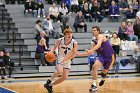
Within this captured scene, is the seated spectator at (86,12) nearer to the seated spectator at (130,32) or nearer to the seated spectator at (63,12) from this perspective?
the seated spectator at (63,12)

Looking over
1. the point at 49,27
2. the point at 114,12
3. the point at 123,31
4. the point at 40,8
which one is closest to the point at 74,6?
the point at 40,8

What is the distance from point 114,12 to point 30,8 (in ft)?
16.0

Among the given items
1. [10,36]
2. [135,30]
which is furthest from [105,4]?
[10,36]

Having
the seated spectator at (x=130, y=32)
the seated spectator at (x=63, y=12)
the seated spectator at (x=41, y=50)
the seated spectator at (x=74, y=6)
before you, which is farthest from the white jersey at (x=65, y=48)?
the seated spectator at (x=74, y=6)

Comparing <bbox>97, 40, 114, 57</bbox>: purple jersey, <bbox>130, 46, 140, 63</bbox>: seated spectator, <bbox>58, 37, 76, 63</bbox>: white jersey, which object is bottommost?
<bbox>130, 46, 140, 63</bbox>: seated spectator

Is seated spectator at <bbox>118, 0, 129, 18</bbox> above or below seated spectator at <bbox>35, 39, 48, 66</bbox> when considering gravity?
above

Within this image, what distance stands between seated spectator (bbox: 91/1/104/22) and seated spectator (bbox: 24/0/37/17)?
3285 mm

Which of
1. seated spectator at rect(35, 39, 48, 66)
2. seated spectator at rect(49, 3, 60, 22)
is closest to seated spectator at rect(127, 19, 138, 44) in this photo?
seated spectator at rect(49, 3, 60, 22)

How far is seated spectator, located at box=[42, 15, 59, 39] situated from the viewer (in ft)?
63.9

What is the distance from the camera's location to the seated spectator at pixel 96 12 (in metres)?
22.1

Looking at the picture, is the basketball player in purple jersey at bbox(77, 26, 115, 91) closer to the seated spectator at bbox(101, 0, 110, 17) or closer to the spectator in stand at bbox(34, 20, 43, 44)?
the spectator in stand at bbox(34, 20, 43, 44)

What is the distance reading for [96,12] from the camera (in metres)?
22.1

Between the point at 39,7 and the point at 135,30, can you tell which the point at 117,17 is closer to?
the point at 135,30

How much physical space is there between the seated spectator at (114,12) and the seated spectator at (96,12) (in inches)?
27.0
